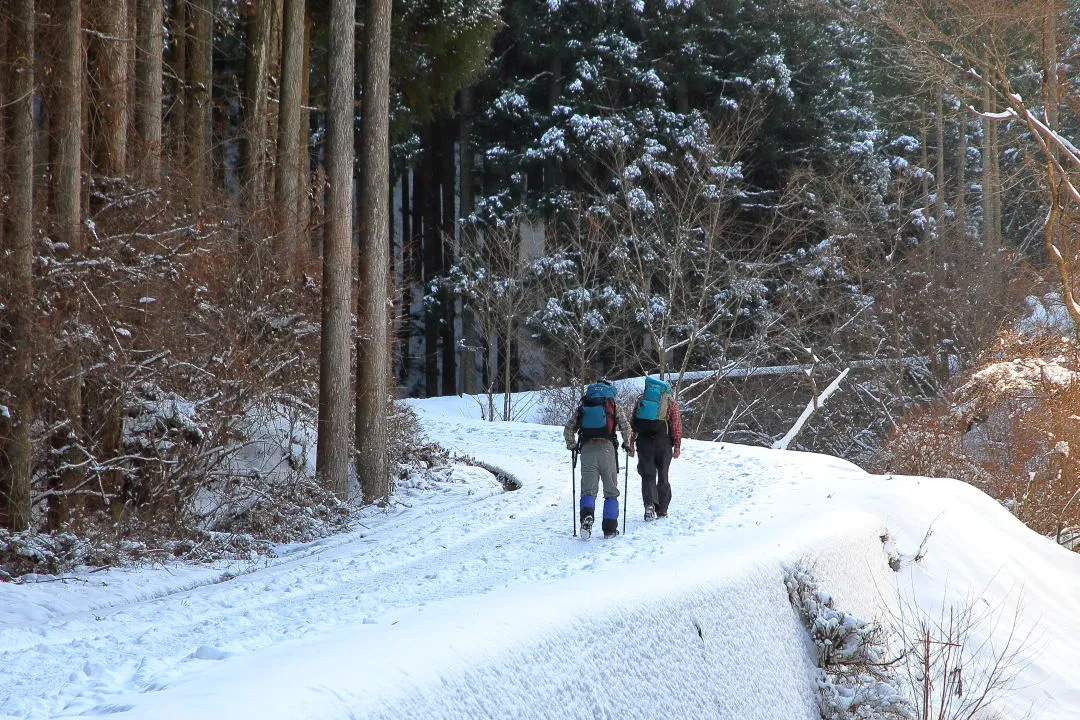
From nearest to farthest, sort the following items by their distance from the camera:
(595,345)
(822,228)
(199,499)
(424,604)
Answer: (424,604)
(199,499)
(595,345)
(822,228)

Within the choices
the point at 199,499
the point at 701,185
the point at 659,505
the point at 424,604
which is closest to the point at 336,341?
the point at 199,499

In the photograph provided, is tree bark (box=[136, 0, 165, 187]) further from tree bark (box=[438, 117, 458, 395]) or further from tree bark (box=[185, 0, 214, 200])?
tree bark (box=[438, 117, 458, 395])

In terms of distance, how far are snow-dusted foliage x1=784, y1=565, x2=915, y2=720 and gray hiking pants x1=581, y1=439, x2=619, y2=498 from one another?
8.50 feet

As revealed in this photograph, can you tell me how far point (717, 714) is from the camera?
721 centimetres

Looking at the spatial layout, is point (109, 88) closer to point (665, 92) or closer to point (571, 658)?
point (571, 658)

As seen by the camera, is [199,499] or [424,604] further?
[199,499]

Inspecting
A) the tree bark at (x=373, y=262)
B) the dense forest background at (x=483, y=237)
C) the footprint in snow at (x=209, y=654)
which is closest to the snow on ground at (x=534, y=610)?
the footprint in snow at (x=209, y=654)

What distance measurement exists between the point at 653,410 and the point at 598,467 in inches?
53.3

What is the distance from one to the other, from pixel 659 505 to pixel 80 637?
273 inches

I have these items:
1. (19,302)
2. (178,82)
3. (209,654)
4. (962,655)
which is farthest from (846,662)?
(178,82)

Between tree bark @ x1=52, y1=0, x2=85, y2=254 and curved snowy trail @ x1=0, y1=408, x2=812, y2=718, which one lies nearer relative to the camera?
curved snowy trail @ x1=0, y1=408, x2=812, y2=718

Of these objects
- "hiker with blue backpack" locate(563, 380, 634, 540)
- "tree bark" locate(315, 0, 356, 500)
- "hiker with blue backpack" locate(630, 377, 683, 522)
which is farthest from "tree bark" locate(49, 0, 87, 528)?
"hiker with blue backpack" locate(630, 377, 683, 522)

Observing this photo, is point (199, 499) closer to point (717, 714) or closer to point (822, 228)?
point (717, 714)

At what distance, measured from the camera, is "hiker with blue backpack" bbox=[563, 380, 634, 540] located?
36.9 ft
